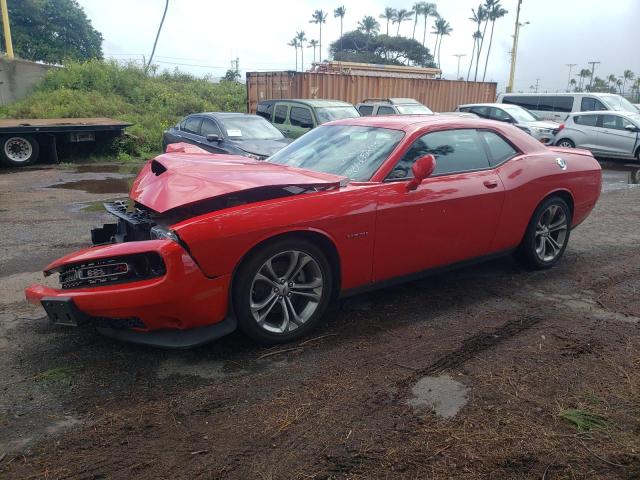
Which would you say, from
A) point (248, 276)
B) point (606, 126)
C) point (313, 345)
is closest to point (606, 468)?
point (313, 345)

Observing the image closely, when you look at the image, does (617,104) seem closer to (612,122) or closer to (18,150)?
(612,122)

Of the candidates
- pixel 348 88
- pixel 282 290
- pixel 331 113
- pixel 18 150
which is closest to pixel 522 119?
pixel 348 88

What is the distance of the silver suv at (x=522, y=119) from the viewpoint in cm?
1570

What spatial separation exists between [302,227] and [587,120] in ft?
48.8

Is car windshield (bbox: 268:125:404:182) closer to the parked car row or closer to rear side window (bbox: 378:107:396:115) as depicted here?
the parked car row

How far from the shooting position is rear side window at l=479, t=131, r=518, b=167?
480cm

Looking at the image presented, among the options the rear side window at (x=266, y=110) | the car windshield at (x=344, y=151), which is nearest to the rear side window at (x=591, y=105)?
the rear side window at (x=266, y=110)

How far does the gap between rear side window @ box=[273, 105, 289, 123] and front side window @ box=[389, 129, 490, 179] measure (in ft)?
29.1

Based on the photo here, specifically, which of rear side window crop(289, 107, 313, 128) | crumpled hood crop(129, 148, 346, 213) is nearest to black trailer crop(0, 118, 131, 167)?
rear side window crop(289, 107, 313, 128)

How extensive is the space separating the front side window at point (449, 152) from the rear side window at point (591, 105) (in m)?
14.9

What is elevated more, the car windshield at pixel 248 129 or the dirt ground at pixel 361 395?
the car windshield at pixel 248 129

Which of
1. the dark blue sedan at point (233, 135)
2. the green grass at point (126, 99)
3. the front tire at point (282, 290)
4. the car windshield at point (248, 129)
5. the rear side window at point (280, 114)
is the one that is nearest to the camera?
the front tire at point (282, 290)

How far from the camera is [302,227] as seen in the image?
11.5 feet

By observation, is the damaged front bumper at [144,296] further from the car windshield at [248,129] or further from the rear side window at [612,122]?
the rear side window at [612,122]
